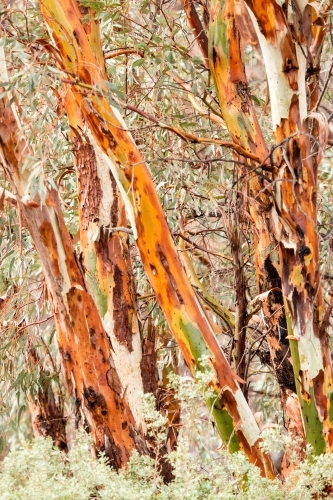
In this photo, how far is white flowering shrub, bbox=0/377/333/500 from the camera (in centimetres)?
244

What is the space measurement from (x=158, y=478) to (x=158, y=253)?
34.5 inches

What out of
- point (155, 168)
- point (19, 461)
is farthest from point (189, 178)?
point (19, 461)

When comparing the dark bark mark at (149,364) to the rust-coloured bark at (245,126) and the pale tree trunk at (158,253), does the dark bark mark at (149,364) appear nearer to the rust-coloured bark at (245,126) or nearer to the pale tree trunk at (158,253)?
the rust-coloured bark at (245,126)

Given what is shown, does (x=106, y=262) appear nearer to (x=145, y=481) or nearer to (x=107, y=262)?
(x=107, y=262)

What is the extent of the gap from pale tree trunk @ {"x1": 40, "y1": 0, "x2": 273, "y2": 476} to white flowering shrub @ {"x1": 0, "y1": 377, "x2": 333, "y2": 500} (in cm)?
36

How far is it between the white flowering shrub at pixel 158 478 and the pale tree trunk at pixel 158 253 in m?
0.36

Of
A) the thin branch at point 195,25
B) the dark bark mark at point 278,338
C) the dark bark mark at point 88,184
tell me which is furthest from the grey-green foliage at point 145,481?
the thin branch at point 195,25

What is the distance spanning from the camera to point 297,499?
2.58 m

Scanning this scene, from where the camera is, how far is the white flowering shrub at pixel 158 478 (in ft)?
8.00

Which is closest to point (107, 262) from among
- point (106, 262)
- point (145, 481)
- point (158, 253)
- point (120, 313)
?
point (106, 262)

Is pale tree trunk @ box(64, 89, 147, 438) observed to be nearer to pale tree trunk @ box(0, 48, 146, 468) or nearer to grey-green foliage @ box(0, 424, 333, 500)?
pale tree trunk @ box(0, 48, 146, 468)

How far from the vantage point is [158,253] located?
3.18 metres

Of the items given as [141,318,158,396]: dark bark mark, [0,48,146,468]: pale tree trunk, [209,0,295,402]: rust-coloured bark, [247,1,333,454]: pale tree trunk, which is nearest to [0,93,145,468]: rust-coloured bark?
[0,48,146,468]: pale tree trunk

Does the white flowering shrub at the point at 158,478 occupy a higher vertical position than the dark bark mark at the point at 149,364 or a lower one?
lower
